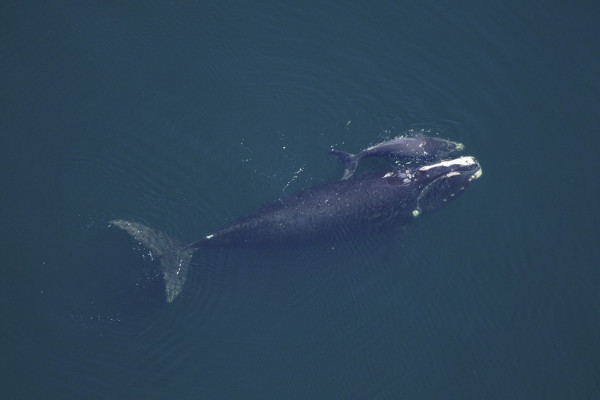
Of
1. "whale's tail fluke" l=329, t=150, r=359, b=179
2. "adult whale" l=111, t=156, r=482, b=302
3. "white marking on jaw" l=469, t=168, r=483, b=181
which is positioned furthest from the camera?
"white marking on jaw" l=469, t=168, r=483, b=181

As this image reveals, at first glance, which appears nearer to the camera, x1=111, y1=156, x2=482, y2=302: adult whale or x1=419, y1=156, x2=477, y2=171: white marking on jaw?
x1=111, y1=156, x2=482, y2=302: adult whale

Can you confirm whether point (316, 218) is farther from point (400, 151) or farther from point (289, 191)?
point (400, 151)

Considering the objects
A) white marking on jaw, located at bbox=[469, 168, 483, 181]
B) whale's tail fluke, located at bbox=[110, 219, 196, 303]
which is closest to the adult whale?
whale's tail fluke, located at bbox=[110, 219, 196, 303]

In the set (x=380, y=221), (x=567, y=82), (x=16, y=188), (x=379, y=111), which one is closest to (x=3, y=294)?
(x=16, y=188)

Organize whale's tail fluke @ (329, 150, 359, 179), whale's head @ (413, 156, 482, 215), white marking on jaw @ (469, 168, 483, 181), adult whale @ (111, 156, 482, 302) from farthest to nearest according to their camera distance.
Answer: white marking on jaw @ (469, 168, 483, 181)
whale's tail fluke @ (329, 150, 359, 179)
whale's head @ (413, 156, 482, 215)
adult whale @ (111, 156, 482, 302)

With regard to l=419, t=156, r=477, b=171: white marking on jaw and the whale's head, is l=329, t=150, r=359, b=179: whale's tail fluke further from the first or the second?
l=419, t=156, r=477, b=171: white marking on jaw

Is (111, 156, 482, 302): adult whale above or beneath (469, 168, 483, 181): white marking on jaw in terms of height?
above

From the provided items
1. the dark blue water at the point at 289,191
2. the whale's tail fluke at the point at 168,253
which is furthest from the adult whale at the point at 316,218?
the dark blue water at the point at 289,191
